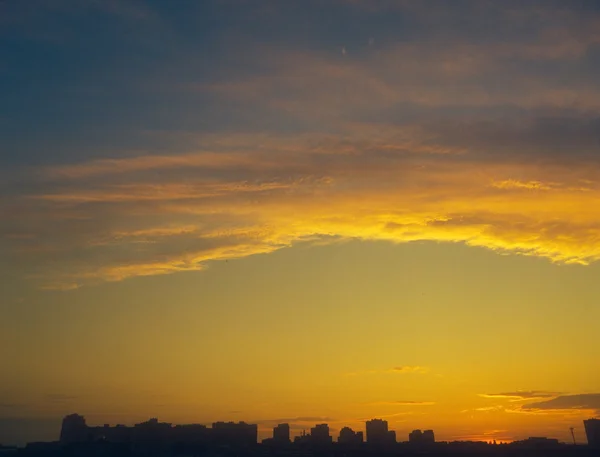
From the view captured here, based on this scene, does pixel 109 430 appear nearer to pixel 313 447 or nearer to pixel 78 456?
pixel 78 456

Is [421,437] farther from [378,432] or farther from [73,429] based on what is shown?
[73,429]

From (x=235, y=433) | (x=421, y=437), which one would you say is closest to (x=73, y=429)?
(x=235, y=433)

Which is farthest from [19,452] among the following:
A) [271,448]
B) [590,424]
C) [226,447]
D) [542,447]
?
[590,424]

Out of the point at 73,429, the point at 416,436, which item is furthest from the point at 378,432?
the point at 73,429

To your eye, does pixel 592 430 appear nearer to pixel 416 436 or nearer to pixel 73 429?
pixel 416 436

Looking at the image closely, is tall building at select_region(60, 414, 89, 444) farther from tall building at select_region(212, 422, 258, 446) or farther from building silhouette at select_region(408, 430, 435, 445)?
building silhouette at select_region(408, 430, 435, 445)

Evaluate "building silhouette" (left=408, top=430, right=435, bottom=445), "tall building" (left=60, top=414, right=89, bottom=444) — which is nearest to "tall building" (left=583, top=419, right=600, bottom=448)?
"building silhouette" (left=408, top=430, right=435, bottom=445)
